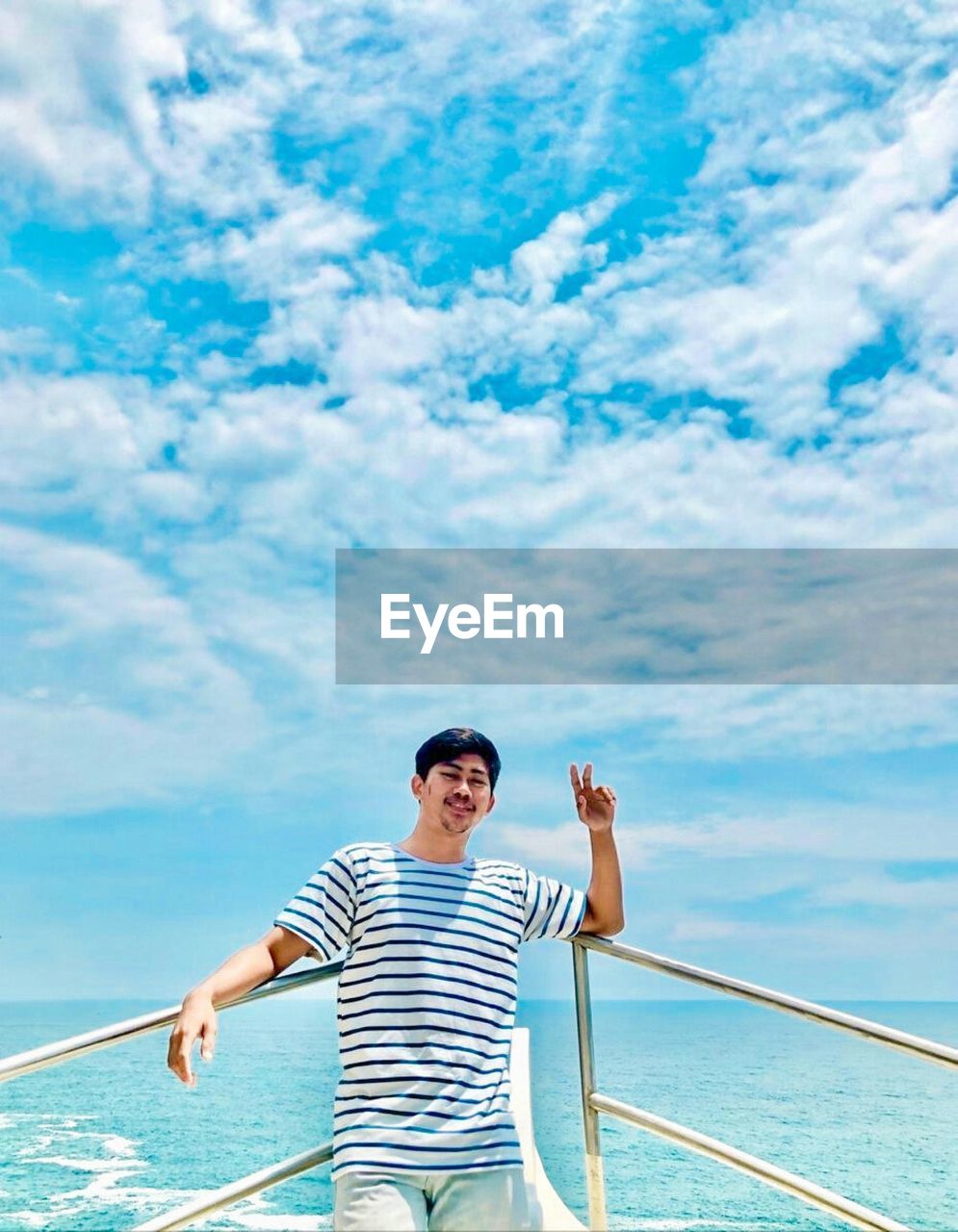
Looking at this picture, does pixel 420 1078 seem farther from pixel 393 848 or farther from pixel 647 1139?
pixel 647 1139

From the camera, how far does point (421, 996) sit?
2238mm

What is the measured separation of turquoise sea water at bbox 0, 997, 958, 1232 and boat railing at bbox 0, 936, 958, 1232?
20.1m

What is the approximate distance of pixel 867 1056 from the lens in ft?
213

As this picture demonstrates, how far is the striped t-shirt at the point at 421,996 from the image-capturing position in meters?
2.12

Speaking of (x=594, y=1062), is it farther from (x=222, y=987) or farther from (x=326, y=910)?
(x=222, y=987)

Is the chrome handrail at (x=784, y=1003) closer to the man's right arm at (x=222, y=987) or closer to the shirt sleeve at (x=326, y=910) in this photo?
the shirt sleeve at (x=326, y=910)

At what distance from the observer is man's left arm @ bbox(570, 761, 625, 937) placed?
8.41ft

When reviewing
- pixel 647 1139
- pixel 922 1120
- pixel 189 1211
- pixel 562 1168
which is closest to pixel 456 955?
pixel 189 1211

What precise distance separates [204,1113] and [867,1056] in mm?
37391

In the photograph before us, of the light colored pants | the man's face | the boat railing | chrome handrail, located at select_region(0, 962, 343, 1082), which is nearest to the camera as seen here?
chrome handrail, located at select_region(0, 962, 343, 1082)

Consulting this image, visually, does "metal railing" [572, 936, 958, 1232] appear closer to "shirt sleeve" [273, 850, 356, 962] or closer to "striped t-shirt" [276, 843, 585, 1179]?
"striped t-shirt" [276, 843, 585, 1179]

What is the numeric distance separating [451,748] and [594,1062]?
729mm

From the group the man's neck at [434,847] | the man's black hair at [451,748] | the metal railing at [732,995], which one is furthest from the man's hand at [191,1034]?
the metal railing at [732,995]

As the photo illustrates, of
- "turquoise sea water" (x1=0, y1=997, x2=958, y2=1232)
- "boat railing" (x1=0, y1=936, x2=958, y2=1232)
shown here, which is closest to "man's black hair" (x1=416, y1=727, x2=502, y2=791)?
"boat railing" (x1=0, y1=936, x2=958, y2=1232)
